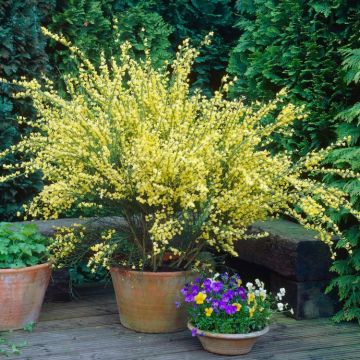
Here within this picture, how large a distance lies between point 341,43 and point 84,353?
85.4 inches

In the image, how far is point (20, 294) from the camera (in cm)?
350

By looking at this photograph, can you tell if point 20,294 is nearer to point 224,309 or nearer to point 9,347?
point 9,347

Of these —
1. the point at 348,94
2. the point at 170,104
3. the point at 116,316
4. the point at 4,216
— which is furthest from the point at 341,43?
the point at 4,216

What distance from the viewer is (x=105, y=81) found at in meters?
3.61

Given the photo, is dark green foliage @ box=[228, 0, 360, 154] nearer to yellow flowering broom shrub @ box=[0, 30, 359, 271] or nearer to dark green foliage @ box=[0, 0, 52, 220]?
yellow flowering broom shrub @ box=[0, 30, 359, 271]

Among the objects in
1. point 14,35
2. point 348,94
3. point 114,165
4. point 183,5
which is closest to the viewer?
point 114,165

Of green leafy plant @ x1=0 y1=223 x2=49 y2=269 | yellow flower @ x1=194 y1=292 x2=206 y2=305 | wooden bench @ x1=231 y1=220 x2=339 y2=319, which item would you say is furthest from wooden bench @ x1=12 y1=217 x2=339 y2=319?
yellow flower @ x1=194 y1=292 x2=206 y2=305

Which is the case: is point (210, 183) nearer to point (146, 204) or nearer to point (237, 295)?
point (146, 204)

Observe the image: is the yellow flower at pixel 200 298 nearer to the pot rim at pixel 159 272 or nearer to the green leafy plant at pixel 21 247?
the pot rim at pixel 159 272

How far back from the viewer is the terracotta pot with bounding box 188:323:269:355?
125 inches

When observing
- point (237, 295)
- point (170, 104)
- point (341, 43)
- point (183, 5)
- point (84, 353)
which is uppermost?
point (183, 5)

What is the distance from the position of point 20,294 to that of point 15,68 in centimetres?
151

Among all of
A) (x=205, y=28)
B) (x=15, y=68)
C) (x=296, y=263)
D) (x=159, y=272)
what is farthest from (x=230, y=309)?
(x=205, y=28)

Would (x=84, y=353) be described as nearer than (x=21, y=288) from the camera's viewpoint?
Yes
